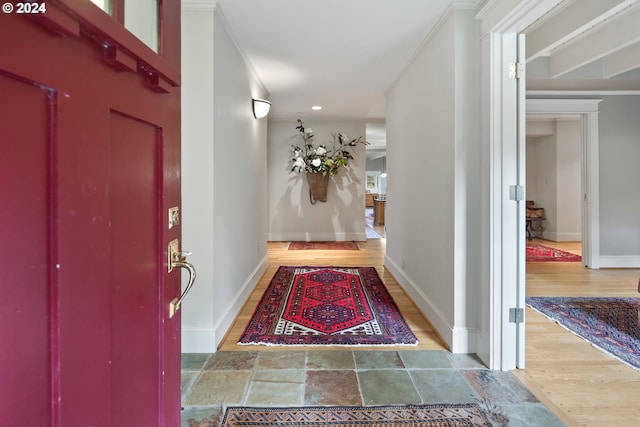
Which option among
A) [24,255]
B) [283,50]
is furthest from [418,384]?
[283,50]

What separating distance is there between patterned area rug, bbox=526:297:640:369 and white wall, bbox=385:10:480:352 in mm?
1019

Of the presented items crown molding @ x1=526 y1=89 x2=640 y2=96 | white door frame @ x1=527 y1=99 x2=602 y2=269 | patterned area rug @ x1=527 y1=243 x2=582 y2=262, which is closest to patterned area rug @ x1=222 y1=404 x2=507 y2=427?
white door frame @ x1=527 y1=99 x2=602 y2=269

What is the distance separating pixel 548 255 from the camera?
5.49m

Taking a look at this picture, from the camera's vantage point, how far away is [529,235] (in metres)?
7.44

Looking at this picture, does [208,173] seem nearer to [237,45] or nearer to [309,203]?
[237,45]

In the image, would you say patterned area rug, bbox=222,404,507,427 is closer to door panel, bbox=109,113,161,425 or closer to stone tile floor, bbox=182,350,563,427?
stone tile floor, bbox=182,350,563,427

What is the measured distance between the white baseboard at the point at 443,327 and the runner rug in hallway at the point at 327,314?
0.67ft

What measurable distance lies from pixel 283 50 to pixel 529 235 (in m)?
6.91

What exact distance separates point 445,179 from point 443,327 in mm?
1061

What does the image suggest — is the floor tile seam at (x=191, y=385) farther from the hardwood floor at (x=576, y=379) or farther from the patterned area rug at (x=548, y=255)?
the patterned area rug at (x=548, y=255)

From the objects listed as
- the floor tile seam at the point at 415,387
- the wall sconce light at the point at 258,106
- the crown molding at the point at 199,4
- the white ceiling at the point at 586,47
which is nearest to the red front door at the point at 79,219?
the floor tile seam at the point at 415,387

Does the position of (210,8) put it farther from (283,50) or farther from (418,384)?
(418,384)

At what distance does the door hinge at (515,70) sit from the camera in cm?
197

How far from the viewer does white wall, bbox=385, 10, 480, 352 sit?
86.7 inches
